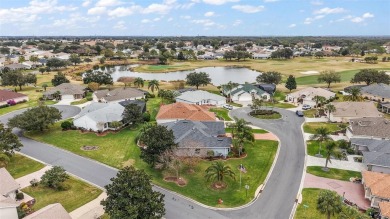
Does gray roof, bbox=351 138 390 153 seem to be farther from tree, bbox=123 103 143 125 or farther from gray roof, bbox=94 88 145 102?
gray roof, bbox=94 88 145 102

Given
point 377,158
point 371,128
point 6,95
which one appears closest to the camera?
point 377,158

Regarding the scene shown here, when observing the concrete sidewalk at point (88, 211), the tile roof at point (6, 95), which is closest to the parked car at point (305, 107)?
the concrete sidewalk at point (88, 211)

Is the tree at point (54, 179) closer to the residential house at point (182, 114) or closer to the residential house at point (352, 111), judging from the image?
the residential house at point (182, 114)

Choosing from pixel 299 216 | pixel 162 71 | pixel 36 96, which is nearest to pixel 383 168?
pixel 299 216

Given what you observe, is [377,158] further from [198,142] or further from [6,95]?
[6,95]

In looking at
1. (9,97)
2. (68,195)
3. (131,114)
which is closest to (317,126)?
(131,114)

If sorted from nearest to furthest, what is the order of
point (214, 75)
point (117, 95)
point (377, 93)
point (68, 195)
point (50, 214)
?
point (50, 214), point (68, 195), point (377, 93), point (117, 95), point (214, 75)
